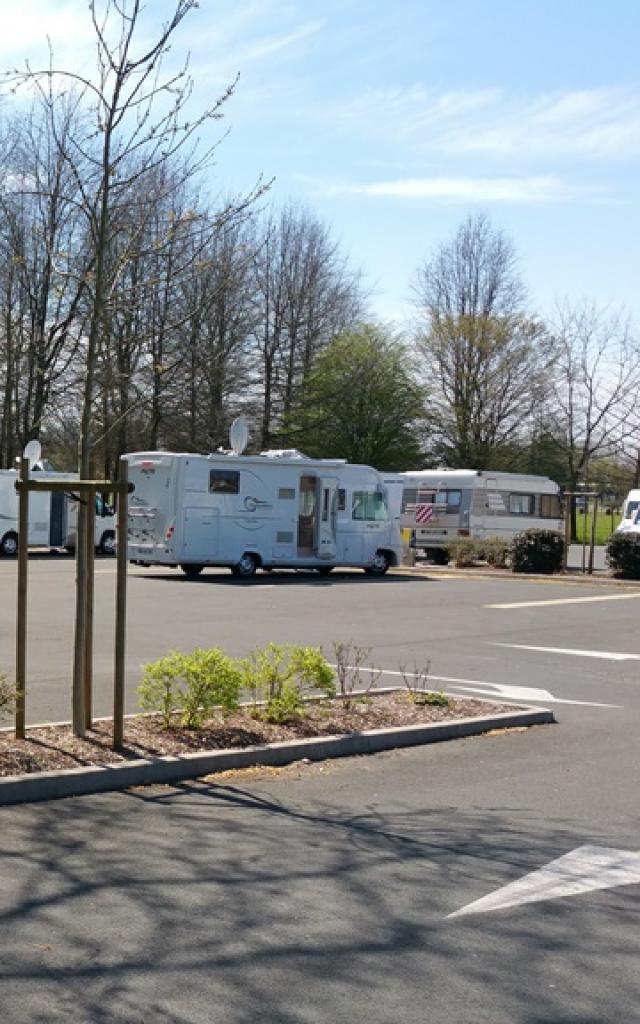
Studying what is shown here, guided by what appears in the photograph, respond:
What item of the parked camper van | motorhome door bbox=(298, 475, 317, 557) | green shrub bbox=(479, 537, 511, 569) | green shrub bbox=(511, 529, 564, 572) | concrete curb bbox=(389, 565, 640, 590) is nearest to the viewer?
concrete curb bbox=(389, 565, 640, 590)

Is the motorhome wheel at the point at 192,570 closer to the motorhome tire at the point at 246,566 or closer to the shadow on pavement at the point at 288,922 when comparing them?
the motorhome tire at the point at 246,566

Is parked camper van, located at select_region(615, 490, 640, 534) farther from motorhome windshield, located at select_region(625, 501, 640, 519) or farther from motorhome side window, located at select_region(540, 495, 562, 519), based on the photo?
motorhome side window, located at select_region(540, 495, 562, 519)

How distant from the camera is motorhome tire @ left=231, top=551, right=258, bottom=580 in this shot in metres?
27.5

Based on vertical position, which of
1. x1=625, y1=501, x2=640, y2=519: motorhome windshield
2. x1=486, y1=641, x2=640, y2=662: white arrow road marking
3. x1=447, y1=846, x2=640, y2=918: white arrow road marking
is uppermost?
x1=625, y1=501, x2=640, y2=519: motorhome windshield

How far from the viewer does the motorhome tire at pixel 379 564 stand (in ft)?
98.2

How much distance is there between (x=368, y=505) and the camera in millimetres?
29766

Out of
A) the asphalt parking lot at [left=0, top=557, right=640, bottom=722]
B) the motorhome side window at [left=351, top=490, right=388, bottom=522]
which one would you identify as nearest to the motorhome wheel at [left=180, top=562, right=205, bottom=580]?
the asphalt parking lot at [left=0, top=557, right=640, bottom=722]

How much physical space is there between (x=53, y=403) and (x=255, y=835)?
37.4 meters

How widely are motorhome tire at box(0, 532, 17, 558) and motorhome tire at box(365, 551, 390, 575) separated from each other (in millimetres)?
11108

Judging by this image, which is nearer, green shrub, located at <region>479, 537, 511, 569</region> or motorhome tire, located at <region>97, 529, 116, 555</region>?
green shrub, located at <region>479, 537, 511, 569</region>

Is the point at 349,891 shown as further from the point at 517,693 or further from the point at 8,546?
the point at 8,546

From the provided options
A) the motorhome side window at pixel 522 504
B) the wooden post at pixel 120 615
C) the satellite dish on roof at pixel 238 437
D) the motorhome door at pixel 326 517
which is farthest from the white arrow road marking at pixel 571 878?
the motorhome side window at pixel 522 504

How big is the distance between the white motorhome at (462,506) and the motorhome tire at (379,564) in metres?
4.99

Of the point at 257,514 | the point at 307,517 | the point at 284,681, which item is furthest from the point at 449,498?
the point at 284,681
